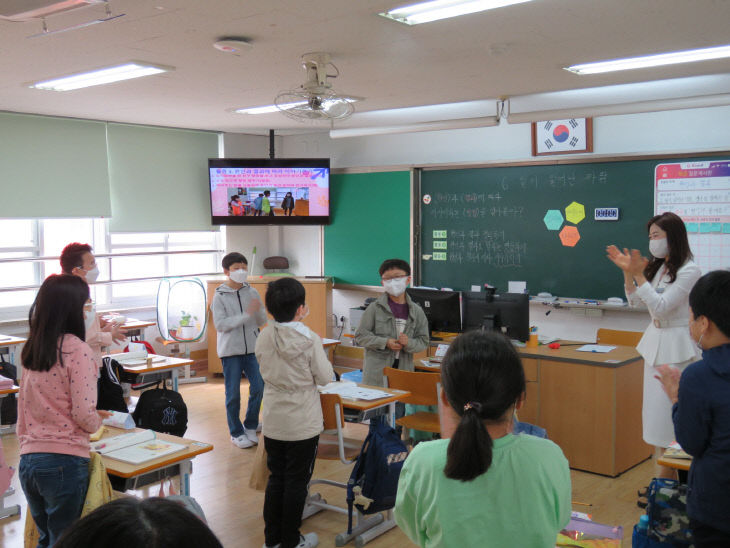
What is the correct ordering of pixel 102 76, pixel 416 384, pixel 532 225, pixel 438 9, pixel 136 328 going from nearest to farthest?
pixel 438 9, pixel 416 384, pixel 102 76, pixel 532 225, pixel 136 328

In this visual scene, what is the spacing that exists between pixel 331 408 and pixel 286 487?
1.68ft

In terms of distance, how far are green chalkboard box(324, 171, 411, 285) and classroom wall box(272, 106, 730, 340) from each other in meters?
0.20

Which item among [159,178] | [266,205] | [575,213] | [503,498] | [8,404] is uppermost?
[159,178]

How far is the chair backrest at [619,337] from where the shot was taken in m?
5.64

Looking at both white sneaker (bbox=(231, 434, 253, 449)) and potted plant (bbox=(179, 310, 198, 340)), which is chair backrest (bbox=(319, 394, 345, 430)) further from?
potted plant (bbox=(179, 310, 198, 340))

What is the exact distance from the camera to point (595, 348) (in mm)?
5332

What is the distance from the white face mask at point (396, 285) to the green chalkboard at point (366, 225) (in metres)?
2.80

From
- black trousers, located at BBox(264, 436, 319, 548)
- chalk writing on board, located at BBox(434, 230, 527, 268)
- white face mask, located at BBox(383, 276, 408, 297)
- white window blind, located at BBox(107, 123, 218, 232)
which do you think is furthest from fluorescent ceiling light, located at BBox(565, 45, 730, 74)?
white window blind, located at BBox(107, 123, 218, 232)

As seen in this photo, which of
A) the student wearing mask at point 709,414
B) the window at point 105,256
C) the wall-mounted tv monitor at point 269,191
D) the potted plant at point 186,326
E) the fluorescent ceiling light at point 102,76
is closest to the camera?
the student wearing mask at point 709,414

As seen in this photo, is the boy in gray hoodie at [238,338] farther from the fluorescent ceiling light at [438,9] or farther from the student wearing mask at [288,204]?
the fluorescent ceiling light at [438,9]

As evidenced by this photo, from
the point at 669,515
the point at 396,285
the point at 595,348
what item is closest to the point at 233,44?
the point at 396,285

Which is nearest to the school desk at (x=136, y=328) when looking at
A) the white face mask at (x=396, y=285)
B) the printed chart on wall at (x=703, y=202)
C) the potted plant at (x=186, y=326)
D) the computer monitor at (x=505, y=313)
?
→ the potted plant at (x=186, y=326)

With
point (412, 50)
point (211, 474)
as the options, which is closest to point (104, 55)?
point (412, 50)

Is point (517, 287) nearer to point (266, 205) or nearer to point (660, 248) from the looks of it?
point (660, 248)
